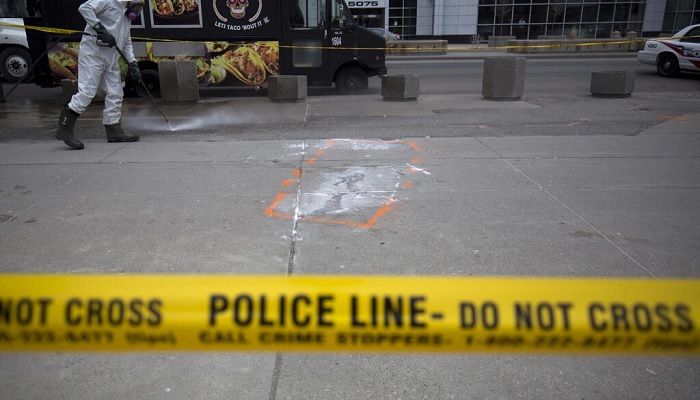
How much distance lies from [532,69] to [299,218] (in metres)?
18.7

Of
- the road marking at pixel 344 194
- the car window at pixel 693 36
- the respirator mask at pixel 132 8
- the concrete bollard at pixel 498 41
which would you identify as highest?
the respirator mask at pixel 132 8

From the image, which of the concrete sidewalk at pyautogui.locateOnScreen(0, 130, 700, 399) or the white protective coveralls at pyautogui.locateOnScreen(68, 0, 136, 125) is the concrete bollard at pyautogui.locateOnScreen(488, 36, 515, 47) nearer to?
the concrete sidewalk at pyautogui.locateOnScreen(0, 130, 700, 399)

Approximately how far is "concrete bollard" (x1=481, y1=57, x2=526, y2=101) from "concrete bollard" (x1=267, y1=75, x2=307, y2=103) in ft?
13.4

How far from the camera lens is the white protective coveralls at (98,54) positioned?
7.64 m

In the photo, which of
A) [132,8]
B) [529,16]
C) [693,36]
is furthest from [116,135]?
[529,16]

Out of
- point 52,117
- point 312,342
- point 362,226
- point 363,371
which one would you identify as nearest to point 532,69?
point 52,117

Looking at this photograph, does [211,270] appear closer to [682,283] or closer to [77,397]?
[77,397]

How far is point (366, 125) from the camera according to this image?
983 centimetres

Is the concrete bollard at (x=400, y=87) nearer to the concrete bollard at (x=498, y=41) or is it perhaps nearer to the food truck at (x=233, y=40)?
the food truck at (x=233, y=40)

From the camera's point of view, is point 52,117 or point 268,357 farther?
point 52,117

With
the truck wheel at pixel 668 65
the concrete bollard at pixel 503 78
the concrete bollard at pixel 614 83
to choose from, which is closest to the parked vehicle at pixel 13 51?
the concrete bollard at pixel 503 78

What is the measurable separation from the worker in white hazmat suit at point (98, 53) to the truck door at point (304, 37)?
567 centimetres

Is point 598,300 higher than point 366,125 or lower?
higher

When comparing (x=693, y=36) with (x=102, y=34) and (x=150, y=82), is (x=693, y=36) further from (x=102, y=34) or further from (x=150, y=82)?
(x=102, y=34)
